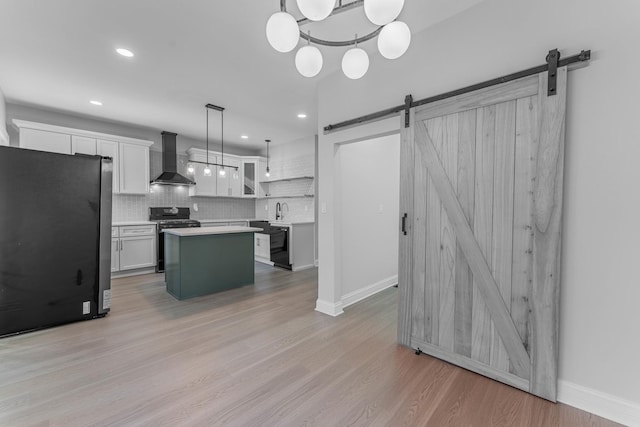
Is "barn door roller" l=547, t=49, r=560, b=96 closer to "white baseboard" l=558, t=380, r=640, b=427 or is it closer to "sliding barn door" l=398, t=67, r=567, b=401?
"sliding barn door" l=398, t=67, r=567, b=401

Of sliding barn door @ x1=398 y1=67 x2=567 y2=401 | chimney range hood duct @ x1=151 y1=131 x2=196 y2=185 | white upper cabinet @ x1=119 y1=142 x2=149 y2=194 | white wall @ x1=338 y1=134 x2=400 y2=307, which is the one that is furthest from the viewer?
chimney range hood duct @ x1=151 y1=131 x2=196 y2=185

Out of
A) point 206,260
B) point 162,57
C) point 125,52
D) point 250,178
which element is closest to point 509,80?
point 162,57

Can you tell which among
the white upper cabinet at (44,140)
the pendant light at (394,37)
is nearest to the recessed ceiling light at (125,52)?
the white upper cabinet at (44,140)

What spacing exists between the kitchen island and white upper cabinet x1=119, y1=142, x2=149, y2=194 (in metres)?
1.74

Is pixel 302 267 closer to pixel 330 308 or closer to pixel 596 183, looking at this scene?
pixel 330 308

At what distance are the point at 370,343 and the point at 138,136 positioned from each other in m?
5.68

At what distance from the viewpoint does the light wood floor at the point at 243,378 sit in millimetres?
1652

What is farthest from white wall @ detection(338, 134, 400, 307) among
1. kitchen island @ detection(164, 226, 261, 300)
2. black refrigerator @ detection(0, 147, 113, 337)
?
black refrigerator @ detection(0, 147, 113, 337)

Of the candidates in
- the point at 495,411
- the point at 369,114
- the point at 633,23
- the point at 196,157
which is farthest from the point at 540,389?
the point at 196,157

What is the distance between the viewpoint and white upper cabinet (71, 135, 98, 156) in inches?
176

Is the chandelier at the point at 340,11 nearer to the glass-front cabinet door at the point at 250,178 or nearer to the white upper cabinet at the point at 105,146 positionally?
the white upper cabinet at the point at 105,146

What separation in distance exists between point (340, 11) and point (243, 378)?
95.1 inches

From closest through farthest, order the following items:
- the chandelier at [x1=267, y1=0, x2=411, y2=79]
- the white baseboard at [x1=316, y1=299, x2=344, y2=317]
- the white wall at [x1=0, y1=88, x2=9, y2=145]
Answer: the chandelier at [x1=267, y1=0, x2=411, y2=79] < the white baseboard at [x1=316, y1=299, x2=344, y2=317] < the white wall at [x1=0, y1=88, x2=9, y2=145]

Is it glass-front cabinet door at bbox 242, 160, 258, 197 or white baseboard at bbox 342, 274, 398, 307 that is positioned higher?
glass-front cabinet door at bbox 242, 160, 258, 197
